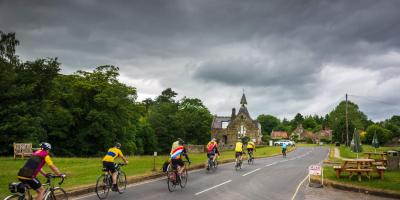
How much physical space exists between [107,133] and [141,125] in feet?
92.1

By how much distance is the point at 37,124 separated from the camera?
36.2 m

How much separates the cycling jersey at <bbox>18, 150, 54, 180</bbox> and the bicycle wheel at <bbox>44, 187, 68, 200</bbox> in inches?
33.9

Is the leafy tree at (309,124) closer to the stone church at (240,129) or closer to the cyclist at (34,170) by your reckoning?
the stone church at (240,129)

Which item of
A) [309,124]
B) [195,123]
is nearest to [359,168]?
[195,123]

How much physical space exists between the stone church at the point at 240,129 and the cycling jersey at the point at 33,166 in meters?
84.5

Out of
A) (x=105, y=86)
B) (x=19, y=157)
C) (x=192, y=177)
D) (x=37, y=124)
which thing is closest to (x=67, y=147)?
(x=105, y=86)

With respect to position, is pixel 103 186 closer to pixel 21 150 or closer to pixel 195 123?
pixel 21 150

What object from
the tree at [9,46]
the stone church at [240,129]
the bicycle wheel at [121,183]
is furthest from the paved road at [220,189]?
the stone church at [240,129]

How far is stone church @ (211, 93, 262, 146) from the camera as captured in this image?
312 ft

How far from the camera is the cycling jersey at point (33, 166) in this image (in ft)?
31.9

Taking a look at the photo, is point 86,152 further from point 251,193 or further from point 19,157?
point 251,193

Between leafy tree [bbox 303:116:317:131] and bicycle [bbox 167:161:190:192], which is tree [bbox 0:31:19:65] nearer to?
bicycle [bbox 167:161:190:192]

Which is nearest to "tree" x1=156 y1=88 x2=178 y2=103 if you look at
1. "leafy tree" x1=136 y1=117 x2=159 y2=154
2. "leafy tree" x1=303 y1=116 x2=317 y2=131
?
"leafy tree" x1=136 y1=117 x2=159 y2=154

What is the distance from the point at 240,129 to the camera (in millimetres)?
95875
